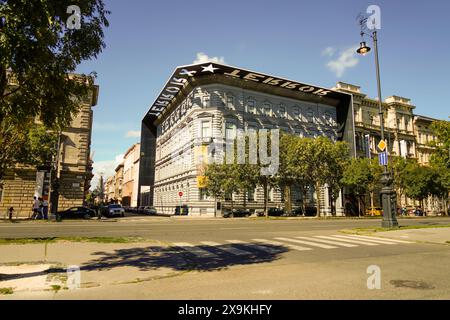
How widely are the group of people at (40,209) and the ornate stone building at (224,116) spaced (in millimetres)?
14992

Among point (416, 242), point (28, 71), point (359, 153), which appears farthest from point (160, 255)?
point (359, 153)

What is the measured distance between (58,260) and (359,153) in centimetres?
5701

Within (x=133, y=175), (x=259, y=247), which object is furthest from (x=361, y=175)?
(x=133, y=175)

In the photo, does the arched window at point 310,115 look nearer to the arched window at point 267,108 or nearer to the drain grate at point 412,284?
the arched window at point 267,108

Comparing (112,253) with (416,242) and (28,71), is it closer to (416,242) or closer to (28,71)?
(28,71)

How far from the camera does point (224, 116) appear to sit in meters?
45.9

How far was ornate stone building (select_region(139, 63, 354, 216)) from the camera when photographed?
4519cm

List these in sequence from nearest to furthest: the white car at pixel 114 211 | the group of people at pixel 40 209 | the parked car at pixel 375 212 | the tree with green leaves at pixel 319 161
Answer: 1. the group of people at pixel 40 209
2. the tree with green leaves at pixel 319 161
3. the white car at pixel 114 211
4. the parked car at pixel 375 212


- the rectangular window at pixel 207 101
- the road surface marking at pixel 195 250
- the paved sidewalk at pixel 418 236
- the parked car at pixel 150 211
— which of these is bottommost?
the road surface marking at pixel 195 250

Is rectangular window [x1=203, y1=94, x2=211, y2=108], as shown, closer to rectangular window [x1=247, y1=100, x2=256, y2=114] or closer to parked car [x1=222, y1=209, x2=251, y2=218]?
rectangular window [x1=247, y1=100, x2=256, y2=114]

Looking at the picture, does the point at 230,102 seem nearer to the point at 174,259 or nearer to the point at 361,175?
the point at 361,175

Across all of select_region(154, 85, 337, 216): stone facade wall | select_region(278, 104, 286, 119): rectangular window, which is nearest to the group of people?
select_region(154, 85, 337, 216): stone facade wall

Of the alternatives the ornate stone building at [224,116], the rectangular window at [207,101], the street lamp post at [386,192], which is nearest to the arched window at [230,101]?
the ornate stone building at [224,116]

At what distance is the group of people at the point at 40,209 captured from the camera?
102ft
